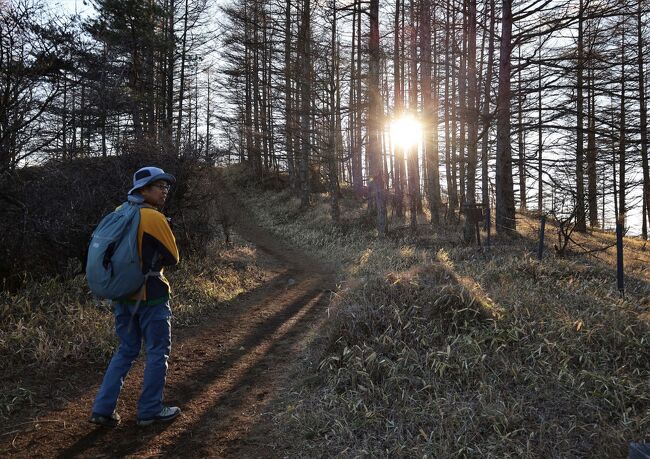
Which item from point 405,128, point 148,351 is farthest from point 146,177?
point 405,128

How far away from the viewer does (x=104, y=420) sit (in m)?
3.17

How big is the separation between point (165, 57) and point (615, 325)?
19.5 metres

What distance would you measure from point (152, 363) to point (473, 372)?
9.10ft

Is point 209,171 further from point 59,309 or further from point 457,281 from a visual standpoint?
point 457,281

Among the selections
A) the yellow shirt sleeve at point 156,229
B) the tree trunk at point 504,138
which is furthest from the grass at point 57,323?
the tree trunk at point 504,138

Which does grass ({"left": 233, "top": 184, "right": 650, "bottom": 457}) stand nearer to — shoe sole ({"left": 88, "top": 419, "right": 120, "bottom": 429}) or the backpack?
shoe sole ({"left": 88, "top": 419, "right": 120, "bottom": 429})

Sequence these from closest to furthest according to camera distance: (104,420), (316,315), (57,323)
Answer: (104,420), (57,323), (316,315)

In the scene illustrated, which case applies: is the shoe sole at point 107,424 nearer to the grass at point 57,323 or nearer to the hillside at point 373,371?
the hillside at point 373,371

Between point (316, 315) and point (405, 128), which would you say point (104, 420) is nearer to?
point (316, 315)

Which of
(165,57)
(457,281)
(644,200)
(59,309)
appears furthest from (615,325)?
(165,57)

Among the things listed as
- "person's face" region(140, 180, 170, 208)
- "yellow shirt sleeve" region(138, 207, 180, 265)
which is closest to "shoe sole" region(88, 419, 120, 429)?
"yellow shirt sleeve" region(138, 207, 180, 265)

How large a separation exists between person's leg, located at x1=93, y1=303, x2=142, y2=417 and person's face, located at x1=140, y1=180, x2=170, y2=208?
2.88 feet

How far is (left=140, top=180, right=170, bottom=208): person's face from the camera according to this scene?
334 centimetres

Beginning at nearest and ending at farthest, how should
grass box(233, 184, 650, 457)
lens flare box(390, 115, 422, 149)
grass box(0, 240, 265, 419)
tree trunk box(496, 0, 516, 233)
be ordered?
grass box(233, 184, 650, 457) < grass box(0, 240, 265, 419) < tree trunk box(496, 0, 516, 233) < lens flare box(390, 115, 422, 149)
